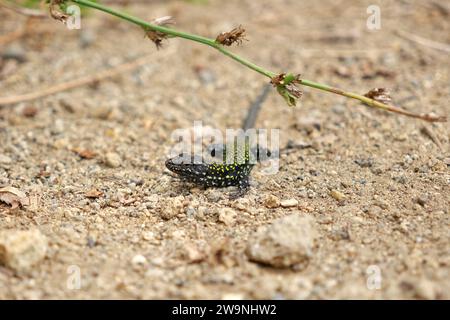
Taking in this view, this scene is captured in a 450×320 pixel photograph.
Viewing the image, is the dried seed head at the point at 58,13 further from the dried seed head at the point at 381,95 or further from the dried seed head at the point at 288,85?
the dried seed head at the point at 381,95

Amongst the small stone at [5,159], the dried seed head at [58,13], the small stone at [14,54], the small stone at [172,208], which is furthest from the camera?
the small stone at [14,54]

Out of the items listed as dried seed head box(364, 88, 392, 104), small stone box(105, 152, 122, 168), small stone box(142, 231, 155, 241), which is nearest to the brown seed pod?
dried seed head box(364, 88, 392, 104)

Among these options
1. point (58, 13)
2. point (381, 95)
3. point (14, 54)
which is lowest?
point (381, 95)

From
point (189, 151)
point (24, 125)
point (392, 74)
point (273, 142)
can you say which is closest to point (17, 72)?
point (24, 125)

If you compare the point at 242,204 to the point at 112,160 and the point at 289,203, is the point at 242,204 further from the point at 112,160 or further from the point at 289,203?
the point at 112,160

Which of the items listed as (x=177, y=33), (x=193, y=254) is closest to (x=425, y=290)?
(x=193, y=254)

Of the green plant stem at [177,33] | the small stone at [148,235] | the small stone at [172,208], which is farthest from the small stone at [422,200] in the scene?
the small stone at [148,235]
